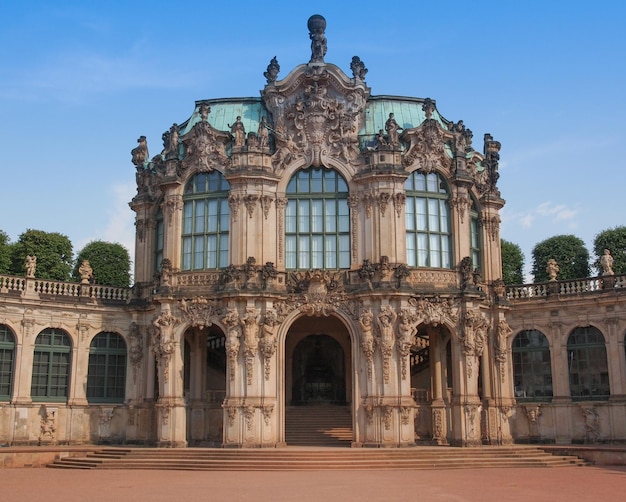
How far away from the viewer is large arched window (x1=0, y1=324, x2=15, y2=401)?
38219mm

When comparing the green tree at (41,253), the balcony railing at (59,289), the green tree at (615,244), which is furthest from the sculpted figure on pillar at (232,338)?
the green tree at (615,244)

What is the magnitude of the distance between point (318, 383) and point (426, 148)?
1412 centimetres

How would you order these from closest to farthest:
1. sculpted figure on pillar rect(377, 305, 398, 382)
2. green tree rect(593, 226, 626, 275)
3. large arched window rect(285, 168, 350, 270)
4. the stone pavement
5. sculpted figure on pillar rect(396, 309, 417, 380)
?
the stone pavement → sculpted figure on pillar rect(377, 305, 398, 382) → sculpted figure on pillar rect(396, 309, 417, 380) → large arched window rect(285, 168, 350, 270) → green tree rect(593, 226, 626, 275)

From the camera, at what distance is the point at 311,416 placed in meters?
40.9

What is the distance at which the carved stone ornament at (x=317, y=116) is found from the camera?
38656mm

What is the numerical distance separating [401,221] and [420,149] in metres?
3.76

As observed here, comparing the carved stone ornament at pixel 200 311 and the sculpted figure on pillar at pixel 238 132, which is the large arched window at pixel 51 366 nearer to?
the carved stone ornament at pixel 200 311

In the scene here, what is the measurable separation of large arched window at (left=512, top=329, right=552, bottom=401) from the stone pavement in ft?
29.5

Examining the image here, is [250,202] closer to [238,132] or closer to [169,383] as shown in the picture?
[238,132]

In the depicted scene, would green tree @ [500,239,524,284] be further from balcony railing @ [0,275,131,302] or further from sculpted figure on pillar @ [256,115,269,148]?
balcony railing @ [0,275,131,302]

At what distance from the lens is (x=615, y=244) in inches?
2041

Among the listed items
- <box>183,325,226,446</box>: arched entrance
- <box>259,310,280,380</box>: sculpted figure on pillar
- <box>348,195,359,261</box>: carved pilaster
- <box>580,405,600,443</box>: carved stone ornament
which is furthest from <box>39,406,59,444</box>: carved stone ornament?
<box>580,405,600,443</box>: carved stone ornament

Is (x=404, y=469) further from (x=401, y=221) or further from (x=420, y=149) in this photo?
(x=420, y=149)

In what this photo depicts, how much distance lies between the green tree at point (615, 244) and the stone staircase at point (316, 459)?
21.3 meters
